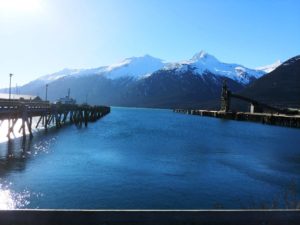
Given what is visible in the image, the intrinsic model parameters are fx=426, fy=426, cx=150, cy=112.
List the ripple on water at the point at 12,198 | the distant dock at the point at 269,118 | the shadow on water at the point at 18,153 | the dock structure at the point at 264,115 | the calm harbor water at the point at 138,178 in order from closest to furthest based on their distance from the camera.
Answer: the ripple on water at the point at 12,198 → the calm harbor water at the point at 138,178 → the shadow on water at the point at 18,153 → the distant dock at the point at 269,118 → the dock structure at the point at 264,115

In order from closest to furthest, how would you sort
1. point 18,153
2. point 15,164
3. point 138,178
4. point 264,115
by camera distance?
point 138,178 < point 15,164 < point 18,153 < point 264,115

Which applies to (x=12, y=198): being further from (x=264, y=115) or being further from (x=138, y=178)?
(x=264, y=115)

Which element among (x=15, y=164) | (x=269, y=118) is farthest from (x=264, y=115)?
(x=15, y=164)

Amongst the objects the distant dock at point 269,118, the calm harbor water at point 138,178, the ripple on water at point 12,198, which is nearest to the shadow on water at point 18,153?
the calm harbor water at point 138,178

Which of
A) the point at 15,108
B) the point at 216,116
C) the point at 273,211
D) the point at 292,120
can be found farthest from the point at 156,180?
the point at 216,116

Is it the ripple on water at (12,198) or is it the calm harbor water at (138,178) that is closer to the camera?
the ripple on water at (12,198)

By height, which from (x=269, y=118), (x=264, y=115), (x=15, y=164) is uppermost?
(x=264, y=115)

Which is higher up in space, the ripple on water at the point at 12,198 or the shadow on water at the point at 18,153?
the shadow on water at the point at 18,153

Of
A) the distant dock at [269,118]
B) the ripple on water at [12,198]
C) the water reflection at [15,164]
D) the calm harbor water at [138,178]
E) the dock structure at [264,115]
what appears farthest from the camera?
the dock structure at [264,115]

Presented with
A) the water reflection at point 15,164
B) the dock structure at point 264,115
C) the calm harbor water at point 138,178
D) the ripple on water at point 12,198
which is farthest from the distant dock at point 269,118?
the ripple on water at point 12,198

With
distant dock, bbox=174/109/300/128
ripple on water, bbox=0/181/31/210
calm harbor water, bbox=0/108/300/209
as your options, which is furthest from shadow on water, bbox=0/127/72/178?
distant dock, bbox=174/109/300/128

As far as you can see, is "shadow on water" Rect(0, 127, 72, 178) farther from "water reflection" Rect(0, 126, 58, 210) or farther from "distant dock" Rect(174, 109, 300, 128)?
"distant dock" Rect(174, 109, 300, 128)

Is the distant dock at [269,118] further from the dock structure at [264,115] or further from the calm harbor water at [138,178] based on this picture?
Answer: the calm harbor water at [138,178]

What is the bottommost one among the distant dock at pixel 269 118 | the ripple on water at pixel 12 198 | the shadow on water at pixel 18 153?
the ripple on water at pixel 12 198
